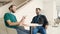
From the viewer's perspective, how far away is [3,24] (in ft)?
10.9

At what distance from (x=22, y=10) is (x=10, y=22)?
274 centimetres

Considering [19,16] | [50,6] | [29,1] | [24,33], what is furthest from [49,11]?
[24,33]

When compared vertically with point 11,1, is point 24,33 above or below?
below

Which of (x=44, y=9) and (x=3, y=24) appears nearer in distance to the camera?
(x=3, y=24)

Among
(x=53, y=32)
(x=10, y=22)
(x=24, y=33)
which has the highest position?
(x=10, y=22)

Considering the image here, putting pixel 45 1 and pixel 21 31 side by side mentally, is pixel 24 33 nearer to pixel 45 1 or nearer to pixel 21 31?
pixel 21 31

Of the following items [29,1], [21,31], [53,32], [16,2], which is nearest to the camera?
[21,31]

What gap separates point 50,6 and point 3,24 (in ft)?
13.1

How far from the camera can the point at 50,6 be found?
6.98 meters

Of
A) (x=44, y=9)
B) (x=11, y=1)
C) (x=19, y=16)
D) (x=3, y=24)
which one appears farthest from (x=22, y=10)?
(x=3, y=24)

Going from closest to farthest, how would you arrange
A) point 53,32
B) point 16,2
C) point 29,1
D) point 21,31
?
point 21,31 → point 53,32 → point 29,1 → point 16,2

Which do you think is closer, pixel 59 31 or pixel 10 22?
pixel 10 22

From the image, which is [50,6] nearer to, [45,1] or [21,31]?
[45,1]

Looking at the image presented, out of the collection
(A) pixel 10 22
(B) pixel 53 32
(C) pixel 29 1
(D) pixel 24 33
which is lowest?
(B) pixel 53 32
